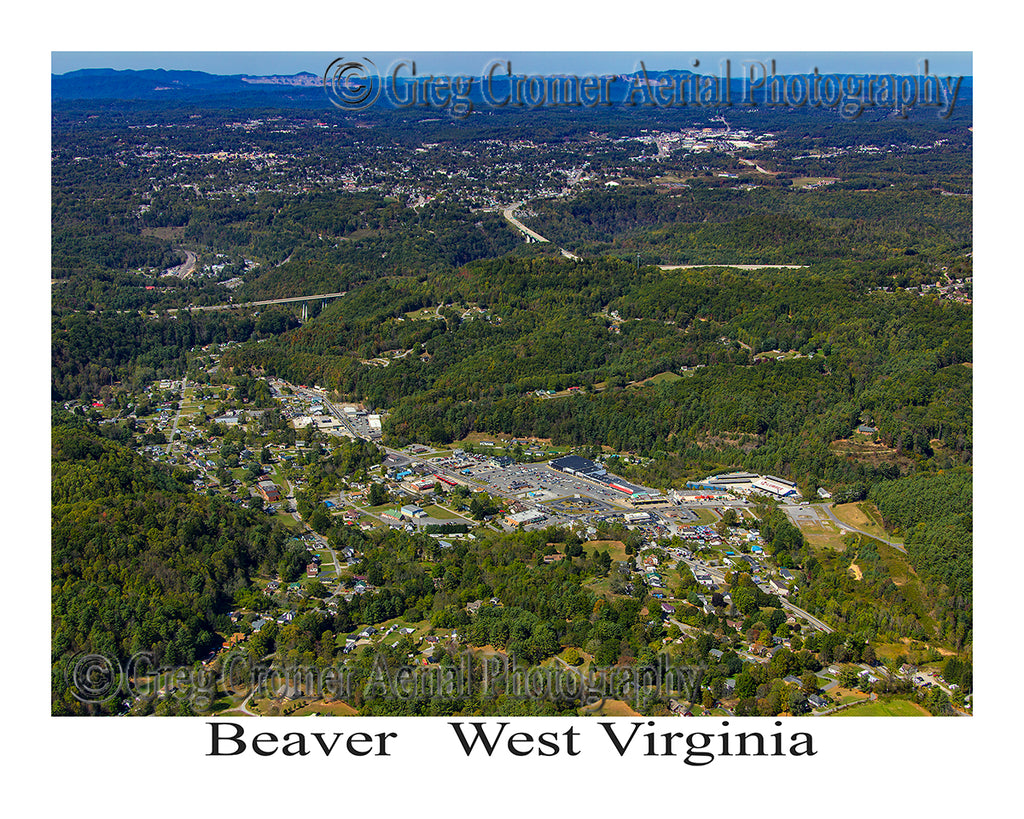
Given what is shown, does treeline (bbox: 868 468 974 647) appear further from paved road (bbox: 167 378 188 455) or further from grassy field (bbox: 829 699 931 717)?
paved road (bbox: 167 378 188 455)

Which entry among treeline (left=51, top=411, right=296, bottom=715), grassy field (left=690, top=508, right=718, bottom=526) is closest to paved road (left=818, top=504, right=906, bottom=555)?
grassy field (left=690, top=508, right=718, bottom=526)

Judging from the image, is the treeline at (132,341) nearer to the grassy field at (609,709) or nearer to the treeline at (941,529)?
the treeline at (941,529)

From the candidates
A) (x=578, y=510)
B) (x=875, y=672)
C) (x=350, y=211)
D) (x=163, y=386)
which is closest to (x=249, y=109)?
(x=350, y=211)

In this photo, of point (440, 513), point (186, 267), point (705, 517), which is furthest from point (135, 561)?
point (186, 267)

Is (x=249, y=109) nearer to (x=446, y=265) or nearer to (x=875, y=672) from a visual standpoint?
(x=446, y=265)

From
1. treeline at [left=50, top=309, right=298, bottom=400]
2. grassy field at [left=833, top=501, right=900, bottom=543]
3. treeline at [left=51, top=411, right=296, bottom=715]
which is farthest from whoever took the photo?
treeline at [left=50, top=309, right=298, bottom=400]

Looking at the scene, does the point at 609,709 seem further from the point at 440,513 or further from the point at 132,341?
the point at 132,341

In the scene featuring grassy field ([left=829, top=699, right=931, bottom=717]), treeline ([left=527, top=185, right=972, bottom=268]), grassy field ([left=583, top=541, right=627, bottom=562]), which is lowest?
grassy field ([left=829, top=699, right=931, bottom=717])
